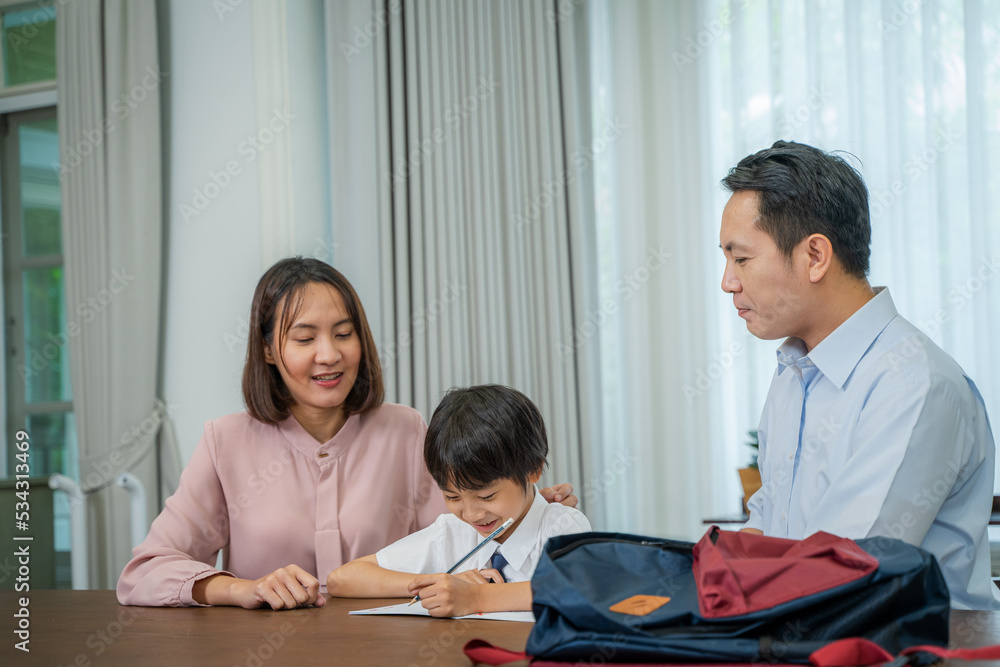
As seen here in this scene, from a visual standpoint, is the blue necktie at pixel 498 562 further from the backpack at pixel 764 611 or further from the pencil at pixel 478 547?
the backpack at pixel 764 611

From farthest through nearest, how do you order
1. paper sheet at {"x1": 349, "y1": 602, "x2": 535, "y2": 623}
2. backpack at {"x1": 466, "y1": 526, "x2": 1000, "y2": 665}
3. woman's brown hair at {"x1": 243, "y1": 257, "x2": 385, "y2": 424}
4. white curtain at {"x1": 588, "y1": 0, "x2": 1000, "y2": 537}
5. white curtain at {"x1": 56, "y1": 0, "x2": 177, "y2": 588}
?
white curtain at {"x1": 56, "y1": 0, "x2": 177, "y2": 588} < white curtain at {"x1": 588, "y1": 0, "x2": 1000, "y2": 537} < woman's brown hair at {"x1": 243, "y1": 257, "x2": 385, "y2": 424} < paper sheet at {"x1": 349, "y1": 602, "x2": 535, "y2": 623} < backpack at {"x1": 466, "y1": 526, "x2": 1000, "y2": 665}

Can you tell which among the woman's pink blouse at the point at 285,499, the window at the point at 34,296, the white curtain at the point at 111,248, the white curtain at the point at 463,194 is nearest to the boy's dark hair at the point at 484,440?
the woman's pink blouse at the point at 285,499

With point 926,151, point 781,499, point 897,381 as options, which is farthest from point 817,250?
point 926,151

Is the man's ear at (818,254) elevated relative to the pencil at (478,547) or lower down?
elevated

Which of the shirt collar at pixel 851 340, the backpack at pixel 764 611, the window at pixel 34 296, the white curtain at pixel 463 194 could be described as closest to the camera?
the backpack at pixel 764 611

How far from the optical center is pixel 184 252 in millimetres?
3428

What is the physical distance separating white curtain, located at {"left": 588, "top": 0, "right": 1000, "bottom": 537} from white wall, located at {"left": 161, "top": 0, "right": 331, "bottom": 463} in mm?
1170

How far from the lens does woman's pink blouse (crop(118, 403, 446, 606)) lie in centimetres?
179

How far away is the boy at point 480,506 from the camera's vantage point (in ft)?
4.86

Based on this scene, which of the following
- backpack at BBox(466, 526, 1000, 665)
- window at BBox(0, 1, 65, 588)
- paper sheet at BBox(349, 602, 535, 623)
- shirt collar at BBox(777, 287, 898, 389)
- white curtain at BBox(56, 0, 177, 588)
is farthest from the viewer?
window at BBox(0, 1, 65, 588)

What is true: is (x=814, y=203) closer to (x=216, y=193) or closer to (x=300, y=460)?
(x=300, y=460)

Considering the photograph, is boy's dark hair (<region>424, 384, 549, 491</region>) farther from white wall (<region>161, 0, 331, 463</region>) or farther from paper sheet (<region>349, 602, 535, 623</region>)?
white wall (<region>161, 0, 331, 463</region>)

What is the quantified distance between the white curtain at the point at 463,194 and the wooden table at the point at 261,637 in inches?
73.6

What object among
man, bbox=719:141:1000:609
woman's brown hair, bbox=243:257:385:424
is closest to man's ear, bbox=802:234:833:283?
man, bbox=719:141:1000:609
